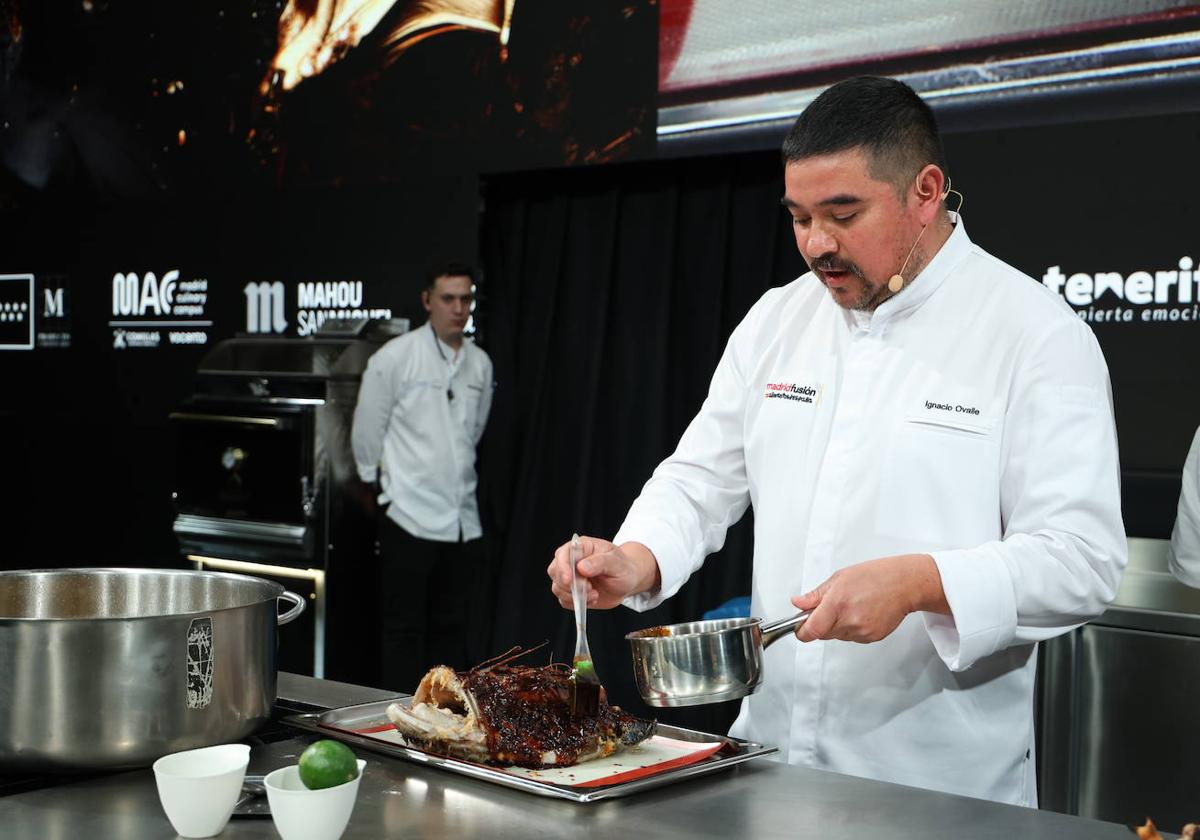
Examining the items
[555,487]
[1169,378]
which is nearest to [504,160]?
[555,487]

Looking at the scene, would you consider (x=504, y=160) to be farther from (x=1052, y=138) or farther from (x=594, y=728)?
(x=594, y=728)

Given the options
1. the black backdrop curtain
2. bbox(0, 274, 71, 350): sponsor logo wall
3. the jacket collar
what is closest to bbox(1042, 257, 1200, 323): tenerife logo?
the black backdrop curtain

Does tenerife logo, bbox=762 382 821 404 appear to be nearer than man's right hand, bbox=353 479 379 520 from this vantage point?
Yes

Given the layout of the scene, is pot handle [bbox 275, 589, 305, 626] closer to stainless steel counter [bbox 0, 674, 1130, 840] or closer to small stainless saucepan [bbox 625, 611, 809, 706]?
stainless steel counter [bbox 0, 674, 1130, 840]

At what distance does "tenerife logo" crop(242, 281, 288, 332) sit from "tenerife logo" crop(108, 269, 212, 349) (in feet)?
0.90

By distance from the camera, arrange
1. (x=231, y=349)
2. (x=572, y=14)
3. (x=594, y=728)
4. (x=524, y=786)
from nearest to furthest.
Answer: (x=524, y=786)
(x=594, y=728)
(x=572, y=14)
(x=231, y=349)

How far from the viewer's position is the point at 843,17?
13.4 feet

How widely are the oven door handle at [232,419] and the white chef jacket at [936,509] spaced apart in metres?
3.28

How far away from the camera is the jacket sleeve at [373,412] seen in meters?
5.06

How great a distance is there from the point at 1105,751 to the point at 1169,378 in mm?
1031

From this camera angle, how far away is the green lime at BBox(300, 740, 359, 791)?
1281 mm

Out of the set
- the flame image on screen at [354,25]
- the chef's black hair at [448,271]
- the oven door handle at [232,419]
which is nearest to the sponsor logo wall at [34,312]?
the oven door handle at [232,419]

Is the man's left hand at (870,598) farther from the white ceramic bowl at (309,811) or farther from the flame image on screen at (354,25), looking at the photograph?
the flame image on screen at (354,25)

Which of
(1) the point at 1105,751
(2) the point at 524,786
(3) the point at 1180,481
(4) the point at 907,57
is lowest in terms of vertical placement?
(1) the point at 1105,751
